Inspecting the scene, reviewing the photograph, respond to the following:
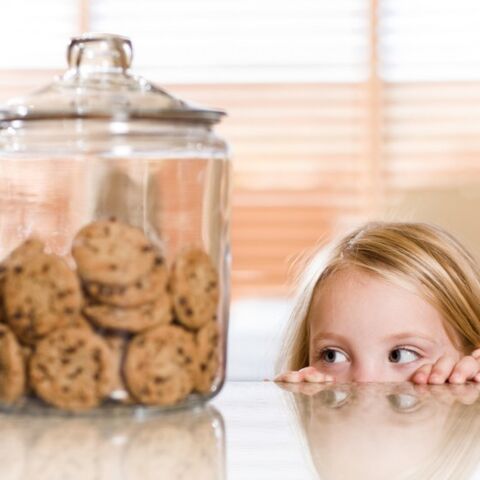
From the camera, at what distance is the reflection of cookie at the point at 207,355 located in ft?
2.10

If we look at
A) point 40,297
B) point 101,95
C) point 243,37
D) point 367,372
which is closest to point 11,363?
point 40,297

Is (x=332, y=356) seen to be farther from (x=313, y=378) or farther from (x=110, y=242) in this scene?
(x=110, y=242)

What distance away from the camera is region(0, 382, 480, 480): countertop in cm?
50

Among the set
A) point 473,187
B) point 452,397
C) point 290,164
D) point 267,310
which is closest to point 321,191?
point 290,164

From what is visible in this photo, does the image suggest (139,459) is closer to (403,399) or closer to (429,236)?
(403,399)

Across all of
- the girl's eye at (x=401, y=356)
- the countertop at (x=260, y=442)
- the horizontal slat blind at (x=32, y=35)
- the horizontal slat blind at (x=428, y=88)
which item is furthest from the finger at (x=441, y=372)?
the horizontal slat blind at (x=32, y=35)

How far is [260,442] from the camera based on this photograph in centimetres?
58

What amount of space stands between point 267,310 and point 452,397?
419cm

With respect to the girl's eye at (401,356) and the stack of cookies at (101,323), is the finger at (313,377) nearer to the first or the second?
the girl's eye at (401,356)

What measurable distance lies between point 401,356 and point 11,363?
0.82 m

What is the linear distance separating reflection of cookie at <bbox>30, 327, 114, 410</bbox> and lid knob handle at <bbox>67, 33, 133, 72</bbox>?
0.53 feet

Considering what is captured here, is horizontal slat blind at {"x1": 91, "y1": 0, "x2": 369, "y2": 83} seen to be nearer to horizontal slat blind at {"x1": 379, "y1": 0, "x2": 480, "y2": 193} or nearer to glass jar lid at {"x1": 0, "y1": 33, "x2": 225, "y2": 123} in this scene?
horizontal slat blind at {"x1": 379, "y1": 0, "x2": 480, "y2": 193}

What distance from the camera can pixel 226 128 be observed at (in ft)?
17.1

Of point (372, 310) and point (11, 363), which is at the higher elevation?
point (11, 363)
